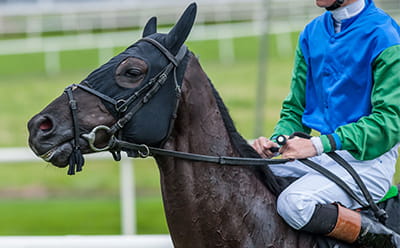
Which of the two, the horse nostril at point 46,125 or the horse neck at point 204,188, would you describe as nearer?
the horse nostril at point 46,125

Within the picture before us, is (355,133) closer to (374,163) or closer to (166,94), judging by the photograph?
(374,163)

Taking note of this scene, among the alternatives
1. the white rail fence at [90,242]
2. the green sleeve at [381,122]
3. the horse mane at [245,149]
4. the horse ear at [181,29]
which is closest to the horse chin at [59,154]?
the horse ear at [181,29]

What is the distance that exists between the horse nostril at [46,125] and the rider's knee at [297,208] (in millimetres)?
1041

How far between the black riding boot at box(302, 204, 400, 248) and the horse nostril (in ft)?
3.77

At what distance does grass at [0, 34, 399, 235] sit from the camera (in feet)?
25.6

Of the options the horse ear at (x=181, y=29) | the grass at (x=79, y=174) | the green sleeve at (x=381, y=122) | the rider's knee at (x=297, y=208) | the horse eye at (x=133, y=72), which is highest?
the horse ear at (x=181, y=29)

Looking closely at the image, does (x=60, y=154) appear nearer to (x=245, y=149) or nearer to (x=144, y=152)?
(x=144, y=152)

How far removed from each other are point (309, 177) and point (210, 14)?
54.8 ft

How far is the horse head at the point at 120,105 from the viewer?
8.75 feet

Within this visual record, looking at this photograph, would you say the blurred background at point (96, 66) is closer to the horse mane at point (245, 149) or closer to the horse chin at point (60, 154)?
the horse mane at point (245, 149)

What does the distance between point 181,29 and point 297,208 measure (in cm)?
89

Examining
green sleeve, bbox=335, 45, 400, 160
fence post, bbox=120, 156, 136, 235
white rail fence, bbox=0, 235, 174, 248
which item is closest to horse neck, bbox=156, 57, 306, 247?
green sleeve, bbox=335, 45, 400, 160

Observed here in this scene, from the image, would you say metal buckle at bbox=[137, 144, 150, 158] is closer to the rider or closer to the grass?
the grass

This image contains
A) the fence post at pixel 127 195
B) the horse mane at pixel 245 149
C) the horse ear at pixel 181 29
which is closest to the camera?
the horse ear at pixel 181 29
